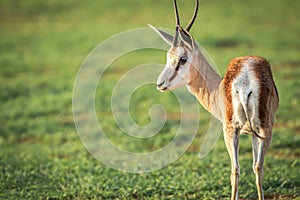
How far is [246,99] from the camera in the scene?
5793 mm

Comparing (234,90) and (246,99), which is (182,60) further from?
(246,99)

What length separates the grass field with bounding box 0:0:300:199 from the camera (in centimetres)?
765

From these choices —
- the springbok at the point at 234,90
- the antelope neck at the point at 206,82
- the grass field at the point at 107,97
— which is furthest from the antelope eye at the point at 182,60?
the grass field at the point at 107,97

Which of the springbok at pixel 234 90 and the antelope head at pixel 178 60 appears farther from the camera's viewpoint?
the antelope head at pixel 178 60

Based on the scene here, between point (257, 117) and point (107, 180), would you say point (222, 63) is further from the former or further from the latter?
point (257, 117)

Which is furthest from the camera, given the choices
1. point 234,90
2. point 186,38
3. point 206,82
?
point 206,82

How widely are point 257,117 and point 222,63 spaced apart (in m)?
10.0

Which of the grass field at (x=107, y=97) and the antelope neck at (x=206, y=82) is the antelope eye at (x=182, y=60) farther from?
the grass field at (x=107, y=97)

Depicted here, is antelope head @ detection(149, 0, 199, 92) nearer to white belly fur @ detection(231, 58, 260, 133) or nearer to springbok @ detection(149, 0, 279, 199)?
springbok @ detection(149, 0, 279, 199)

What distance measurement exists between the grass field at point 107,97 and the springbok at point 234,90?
1252 millimetres

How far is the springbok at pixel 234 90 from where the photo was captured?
19.2ft

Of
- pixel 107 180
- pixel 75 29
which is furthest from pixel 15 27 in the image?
pixel 107 180

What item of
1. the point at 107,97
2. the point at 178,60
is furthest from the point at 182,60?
the point at 107,97

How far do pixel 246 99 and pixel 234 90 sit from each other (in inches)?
7.8
